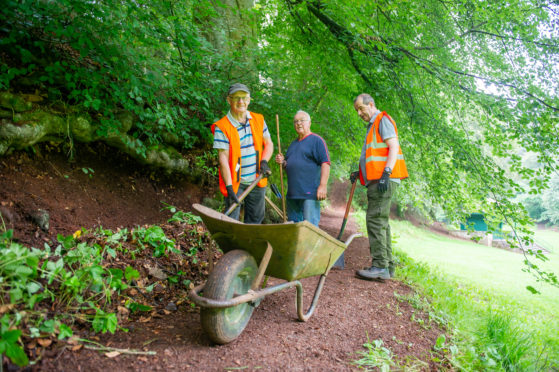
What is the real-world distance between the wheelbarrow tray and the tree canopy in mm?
1495

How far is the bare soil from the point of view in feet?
6.09

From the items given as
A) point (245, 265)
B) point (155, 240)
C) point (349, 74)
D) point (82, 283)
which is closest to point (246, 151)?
point (155, 240)

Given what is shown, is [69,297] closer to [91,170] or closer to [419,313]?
[91,170]

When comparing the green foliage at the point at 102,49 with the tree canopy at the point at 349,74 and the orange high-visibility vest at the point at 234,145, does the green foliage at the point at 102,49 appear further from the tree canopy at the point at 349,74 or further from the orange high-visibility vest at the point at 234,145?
the orange high-visibility vest at the point at 234,145

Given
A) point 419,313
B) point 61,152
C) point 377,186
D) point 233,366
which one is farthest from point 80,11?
point 419,313

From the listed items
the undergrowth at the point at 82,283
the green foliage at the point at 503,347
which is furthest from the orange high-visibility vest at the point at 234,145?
the green foliage at the point at 503,347

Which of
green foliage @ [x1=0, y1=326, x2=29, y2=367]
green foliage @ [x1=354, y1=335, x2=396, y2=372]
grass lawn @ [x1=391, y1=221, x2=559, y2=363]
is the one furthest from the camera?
grass lawn @ [x1=391, y1=221, x2=559, y2=363]

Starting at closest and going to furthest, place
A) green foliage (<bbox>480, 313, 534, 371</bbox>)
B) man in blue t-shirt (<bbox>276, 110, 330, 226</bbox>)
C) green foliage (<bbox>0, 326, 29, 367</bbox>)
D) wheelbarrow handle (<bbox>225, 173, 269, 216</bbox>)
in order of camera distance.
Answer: green foliage (<bbox>0, 326, 29, 367</bbox>) → green foliage (<bbox>480, 313, 534, 371</bbox>) → wheelbarrow handle (<bbox>225, 173, 269, 216</bbox>) → man in blue t-shirt (<bbox>276, 110, 330, 226</bbox>)

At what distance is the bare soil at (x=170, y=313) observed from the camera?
1858mm

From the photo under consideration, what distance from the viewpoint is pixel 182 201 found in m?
4.61

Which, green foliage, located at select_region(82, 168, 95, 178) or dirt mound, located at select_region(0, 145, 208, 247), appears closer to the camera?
dirt mound, located at select_region(0, 145, 208, 247)

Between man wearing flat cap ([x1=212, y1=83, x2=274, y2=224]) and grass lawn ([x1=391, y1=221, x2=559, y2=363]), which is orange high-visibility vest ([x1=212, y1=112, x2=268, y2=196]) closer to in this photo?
man wearing flat cap ([x1=212, y1=83, x2=274, y2=224])

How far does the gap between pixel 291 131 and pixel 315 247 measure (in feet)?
9.97

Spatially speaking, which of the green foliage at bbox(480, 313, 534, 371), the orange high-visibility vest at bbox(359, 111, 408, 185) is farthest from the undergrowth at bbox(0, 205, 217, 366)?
the green foliage at bbox(480, 313, 534, 371)
